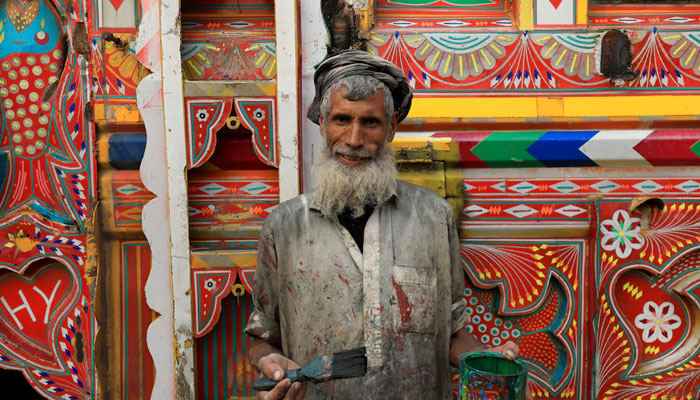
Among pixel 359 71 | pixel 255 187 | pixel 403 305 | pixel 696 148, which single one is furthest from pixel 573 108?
pixel 255 187

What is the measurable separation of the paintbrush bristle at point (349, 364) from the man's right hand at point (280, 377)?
4.6 inches

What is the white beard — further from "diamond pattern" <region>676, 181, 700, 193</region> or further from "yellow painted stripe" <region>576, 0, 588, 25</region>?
"diamond pattern" <region>676, 181, 700, 193</region>

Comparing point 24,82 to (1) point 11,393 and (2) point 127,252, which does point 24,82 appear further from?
(1) point 11,393

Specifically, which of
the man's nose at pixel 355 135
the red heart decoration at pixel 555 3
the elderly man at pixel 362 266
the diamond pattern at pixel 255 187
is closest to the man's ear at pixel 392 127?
the elderly man at pixel 362 266

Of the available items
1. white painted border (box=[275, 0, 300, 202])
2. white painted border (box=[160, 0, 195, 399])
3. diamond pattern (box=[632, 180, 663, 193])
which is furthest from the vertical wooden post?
diamond pattern (box=[632, 180, 663, 193])

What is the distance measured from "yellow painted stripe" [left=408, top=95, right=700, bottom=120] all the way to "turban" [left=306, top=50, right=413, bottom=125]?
1.69ft

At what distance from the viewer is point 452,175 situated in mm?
A: 2330

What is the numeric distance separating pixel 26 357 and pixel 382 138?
1776 millimetres

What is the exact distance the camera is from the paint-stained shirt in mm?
1736

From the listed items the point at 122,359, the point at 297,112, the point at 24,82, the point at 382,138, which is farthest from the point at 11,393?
the point at 382,138

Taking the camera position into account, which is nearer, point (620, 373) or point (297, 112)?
point (297, 112)

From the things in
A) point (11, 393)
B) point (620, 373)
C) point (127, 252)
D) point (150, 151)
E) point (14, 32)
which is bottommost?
point (11, 393)

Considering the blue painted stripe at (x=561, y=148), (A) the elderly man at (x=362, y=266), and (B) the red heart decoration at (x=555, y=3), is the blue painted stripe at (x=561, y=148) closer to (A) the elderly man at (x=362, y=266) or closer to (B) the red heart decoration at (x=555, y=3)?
(B) the red heart decoration at (x=555, y=3)

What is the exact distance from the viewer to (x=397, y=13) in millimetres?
2416
